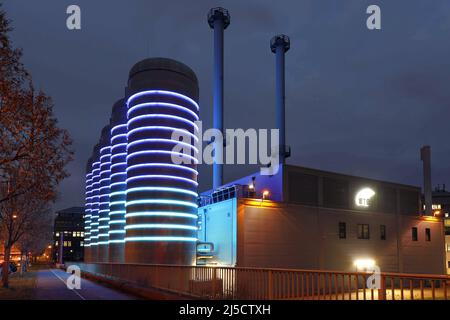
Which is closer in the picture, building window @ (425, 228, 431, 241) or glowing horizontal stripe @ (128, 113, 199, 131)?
glowing horizontal stripe @ (128, 113, 199, 131)

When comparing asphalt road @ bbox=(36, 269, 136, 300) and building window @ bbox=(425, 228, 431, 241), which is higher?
building window @ bbox=(425, 228, 431, 241)

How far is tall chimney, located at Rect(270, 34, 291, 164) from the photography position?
243 feet

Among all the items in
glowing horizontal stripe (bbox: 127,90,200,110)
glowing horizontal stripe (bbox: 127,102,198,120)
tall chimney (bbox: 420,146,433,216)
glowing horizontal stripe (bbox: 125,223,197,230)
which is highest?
glowing horizontal stripe (bbox: 127,90,200,110)

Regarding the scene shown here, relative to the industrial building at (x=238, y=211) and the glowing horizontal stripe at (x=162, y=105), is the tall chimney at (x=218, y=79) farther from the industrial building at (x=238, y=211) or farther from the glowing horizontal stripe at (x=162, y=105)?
the glowing horizontal stripe at (x=162, y=105)

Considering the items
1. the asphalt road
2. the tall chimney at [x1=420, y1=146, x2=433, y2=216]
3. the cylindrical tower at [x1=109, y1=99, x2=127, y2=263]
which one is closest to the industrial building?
the cylindrical tower at [x1=109, y1=99, x2=127, y2=263]

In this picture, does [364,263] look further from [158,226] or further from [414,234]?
[158,226]

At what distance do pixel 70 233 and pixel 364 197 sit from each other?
146 m

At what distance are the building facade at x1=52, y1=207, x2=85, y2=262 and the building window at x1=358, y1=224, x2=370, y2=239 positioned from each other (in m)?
136

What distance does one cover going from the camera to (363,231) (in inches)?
1853

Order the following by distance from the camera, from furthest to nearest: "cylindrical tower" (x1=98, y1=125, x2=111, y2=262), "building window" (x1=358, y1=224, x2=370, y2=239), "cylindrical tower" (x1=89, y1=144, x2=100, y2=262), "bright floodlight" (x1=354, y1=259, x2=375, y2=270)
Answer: "cylindrical tower" (x1=89, y1=144, x2=100, y2=262), "cylindrical tower" (x1=98, y1=125, x2=111, y2=262), "building window" (x1=358, y1=224, x2=370, y2=239), "bright floodlight" (x1=354, y1=259, x2=375, y2=270)

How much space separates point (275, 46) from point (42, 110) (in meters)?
62.6

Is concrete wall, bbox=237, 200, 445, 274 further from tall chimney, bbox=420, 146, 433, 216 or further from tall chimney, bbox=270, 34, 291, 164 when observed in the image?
tall chimney, bbox=270, 34, 291, 164

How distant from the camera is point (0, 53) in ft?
62.0

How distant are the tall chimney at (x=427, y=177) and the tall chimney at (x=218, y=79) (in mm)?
28994
